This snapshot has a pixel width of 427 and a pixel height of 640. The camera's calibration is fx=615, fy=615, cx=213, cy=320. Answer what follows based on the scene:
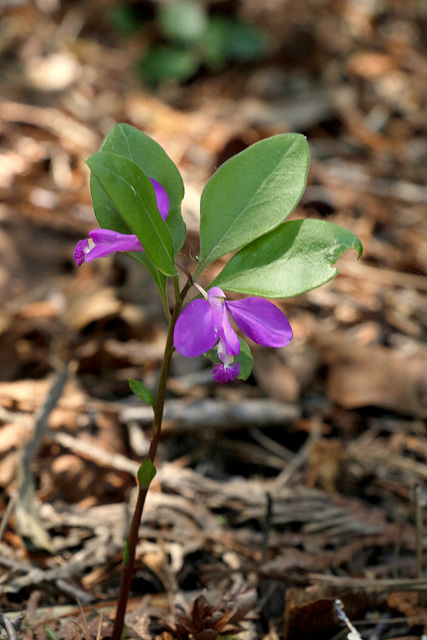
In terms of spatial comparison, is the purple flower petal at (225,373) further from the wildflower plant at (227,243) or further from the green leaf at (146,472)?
the green leaf at (146,472)

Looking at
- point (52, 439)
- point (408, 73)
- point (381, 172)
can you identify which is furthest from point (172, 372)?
point (408, 73)

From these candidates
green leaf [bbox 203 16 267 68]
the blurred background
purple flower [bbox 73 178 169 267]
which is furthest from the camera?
green leaf [bbox 203 16 267 68]

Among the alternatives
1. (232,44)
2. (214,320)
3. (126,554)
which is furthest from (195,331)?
(232,44)

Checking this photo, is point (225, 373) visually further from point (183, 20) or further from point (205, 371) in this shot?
point (183, 20)

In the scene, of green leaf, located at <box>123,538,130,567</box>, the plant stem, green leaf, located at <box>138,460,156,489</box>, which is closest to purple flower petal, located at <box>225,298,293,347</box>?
the plant stem

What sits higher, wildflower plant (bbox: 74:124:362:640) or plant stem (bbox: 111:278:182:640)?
wildflower plant (bbox: 74:124:362:640)

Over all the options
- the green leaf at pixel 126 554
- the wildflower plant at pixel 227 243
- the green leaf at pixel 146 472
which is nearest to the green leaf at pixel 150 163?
the wildflower plant at pixel 227 243

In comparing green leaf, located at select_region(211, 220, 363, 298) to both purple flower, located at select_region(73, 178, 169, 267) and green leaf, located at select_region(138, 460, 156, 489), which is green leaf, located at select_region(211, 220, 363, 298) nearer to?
purple flower, located at select_region(73, 178, 169, 267)
